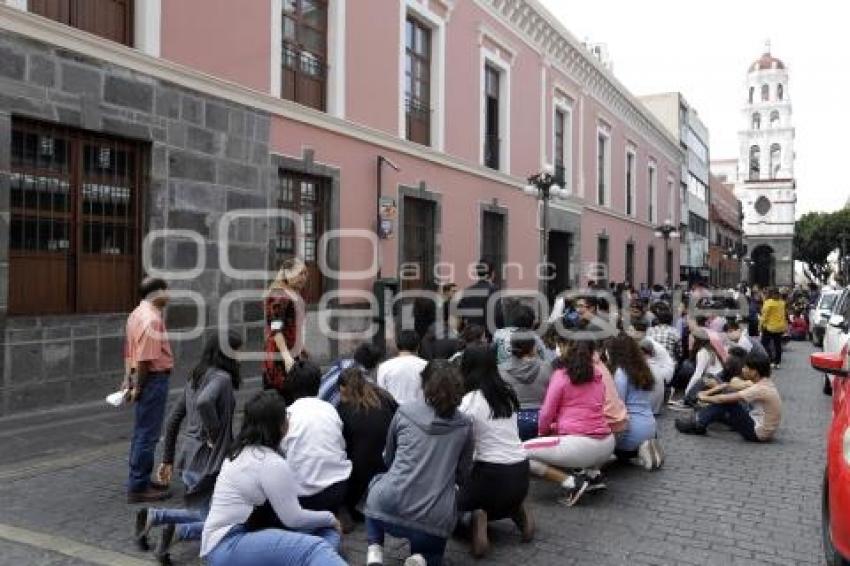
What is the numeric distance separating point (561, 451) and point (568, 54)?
18.3 m

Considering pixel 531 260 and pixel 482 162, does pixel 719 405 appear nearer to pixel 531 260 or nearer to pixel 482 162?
pixel 482 162

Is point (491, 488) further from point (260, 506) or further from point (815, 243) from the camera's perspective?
point (815, 243)

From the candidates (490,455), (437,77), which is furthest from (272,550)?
(437,77)

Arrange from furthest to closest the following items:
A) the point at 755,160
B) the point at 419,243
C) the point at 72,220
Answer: the point at 755,160 → the point at 419,243 → the point at 72,220

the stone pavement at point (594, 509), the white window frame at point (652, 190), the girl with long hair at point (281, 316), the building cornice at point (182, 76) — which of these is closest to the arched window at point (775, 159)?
the white window frame at point (652, 190)

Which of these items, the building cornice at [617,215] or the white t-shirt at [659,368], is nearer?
the white t-shirt at [659,368]

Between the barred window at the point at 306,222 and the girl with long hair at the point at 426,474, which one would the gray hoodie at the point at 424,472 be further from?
the barred window at the point at 306,222

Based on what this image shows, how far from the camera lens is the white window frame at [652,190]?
3192cm

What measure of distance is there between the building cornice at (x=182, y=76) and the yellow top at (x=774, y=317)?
24.3 feet

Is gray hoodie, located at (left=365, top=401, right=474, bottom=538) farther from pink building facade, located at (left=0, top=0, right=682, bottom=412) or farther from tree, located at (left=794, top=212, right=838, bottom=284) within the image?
tree, located at (left=794, top=212, right=838, bottom=284)

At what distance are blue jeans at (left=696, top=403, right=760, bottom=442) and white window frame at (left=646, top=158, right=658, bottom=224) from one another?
2548cm

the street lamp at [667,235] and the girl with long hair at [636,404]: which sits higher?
the street lamp at [667,235]

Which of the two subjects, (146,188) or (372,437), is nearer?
(372,437)

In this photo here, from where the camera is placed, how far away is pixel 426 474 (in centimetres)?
388
